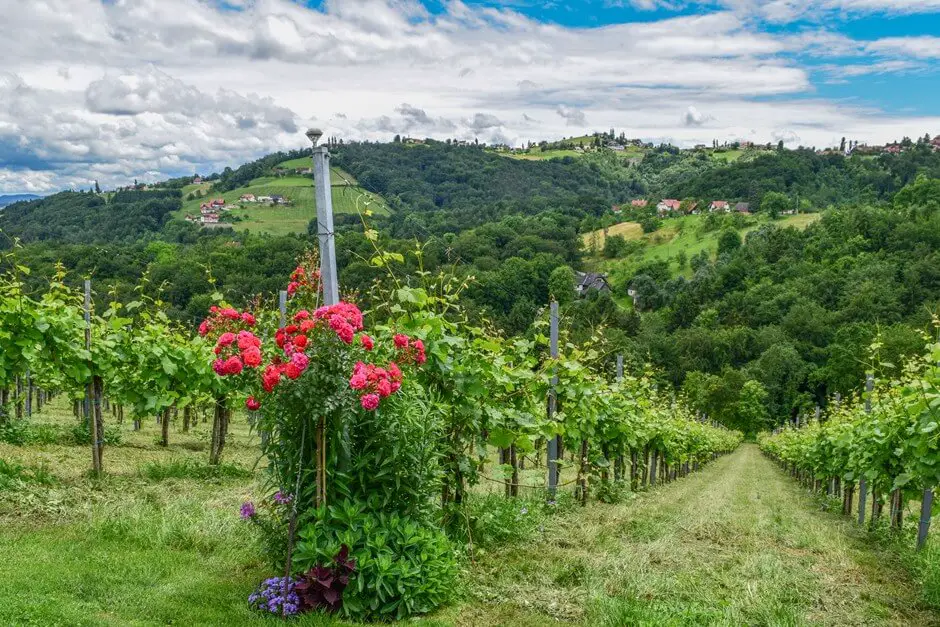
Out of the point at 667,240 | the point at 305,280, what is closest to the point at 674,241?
the point at 667,240

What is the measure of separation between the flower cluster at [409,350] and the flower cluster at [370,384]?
493 mm

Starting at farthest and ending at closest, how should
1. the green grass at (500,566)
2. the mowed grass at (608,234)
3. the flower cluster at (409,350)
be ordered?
the mowed grass at (608,234), the flower cluster at (409,350), the green grass at (500,566)

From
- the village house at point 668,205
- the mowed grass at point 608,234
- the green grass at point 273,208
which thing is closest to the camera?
the green grass at point 273,208

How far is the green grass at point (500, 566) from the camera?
477cm

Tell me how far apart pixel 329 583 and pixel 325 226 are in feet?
8.82

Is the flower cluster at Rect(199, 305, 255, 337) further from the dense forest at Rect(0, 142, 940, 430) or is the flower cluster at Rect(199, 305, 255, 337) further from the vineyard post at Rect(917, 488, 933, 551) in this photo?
the dense forest at Rect(0, 142, 940, 430)

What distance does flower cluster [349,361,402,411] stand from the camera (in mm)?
4641

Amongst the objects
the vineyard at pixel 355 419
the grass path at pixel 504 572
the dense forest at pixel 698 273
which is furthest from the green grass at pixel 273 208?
the grass path at pixel 504 572

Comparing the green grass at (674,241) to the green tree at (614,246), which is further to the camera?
the green tree at (614,246)

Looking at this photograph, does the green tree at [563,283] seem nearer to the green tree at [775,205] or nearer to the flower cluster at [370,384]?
the flower cluster at [370,384]

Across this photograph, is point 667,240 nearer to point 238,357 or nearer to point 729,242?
point 729,242

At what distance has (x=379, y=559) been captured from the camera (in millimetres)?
4840

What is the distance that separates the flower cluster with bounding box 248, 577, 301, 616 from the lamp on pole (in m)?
2.10

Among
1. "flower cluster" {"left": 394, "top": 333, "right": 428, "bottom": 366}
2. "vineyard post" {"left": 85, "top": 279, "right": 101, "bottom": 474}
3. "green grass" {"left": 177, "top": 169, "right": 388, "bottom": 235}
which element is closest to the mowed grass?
"green grass" {"left": 177, "top": 169, "right": 388, "bottom": 235}
